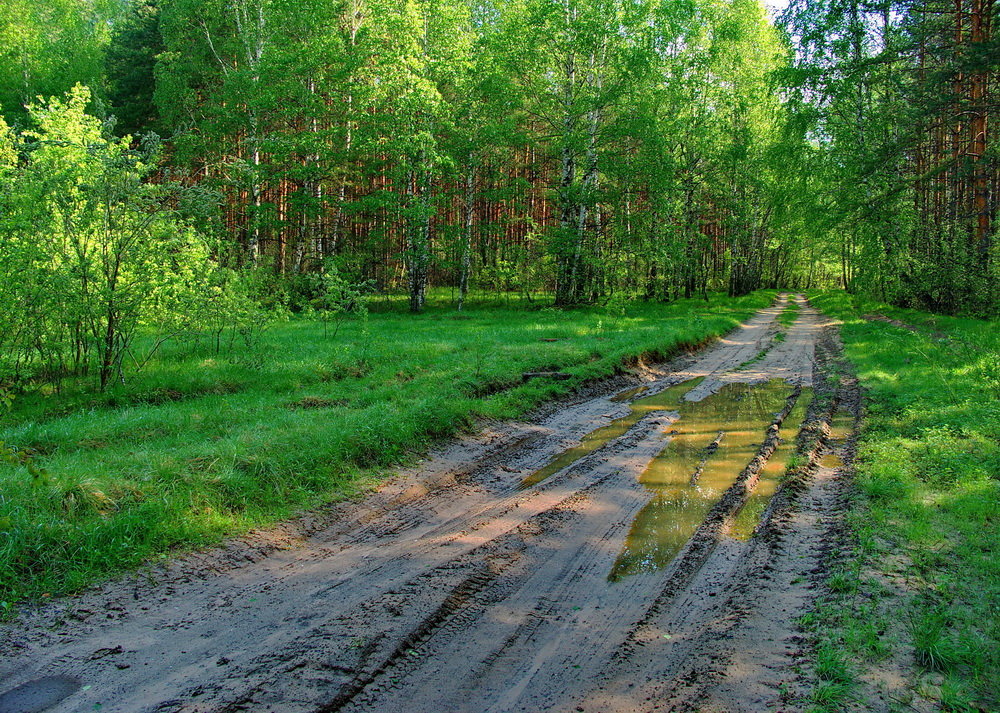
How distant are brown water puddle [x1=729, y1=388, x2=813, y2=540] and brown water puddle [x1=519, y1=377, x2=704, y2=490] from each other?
6.63 feet

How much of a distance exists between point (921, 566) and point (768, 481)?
233 centimetres

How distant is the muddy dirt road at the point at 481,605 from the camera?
131 inches

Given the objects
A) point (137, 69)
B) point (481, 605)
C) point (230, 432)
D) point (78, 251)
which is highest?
point (137, 69)

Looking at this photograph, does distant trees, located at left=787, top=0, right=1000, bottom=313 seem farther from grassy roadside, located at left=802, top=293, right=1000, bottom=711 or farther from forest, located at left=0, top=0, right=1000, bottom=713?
grassy roadside, located at left=802, top=293, right=1000, bottom=711

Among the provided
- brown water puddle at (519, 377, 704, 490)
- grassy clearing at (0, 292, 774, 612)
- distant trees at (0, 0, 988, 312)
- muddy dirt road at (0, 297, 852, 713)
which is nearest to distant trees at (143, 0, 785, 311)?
distant trees at (0, 0, 988, 312)

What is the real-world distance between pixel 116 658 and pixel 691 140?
31.7m

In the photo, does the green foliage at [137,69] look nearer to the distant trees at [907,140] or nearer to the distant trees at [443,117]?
the distant trees at [443,117]

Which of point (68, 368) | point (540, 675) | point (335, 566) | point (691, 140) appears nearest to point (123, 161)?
point (68, 368)

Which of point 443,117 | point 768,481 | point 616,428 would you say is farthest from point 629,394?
point 443,117

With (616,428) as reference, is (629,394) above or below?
above

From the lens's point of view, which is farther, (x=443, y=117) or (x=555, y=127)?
(x=555, y=127)

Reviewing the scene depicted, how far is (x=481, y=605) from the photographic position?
4.24 meters

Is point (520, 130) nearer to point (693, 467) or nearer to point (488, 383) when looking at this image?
point (488, 383)

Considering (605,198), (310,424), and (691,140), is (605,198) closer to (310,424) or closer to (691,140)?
(691,140)
